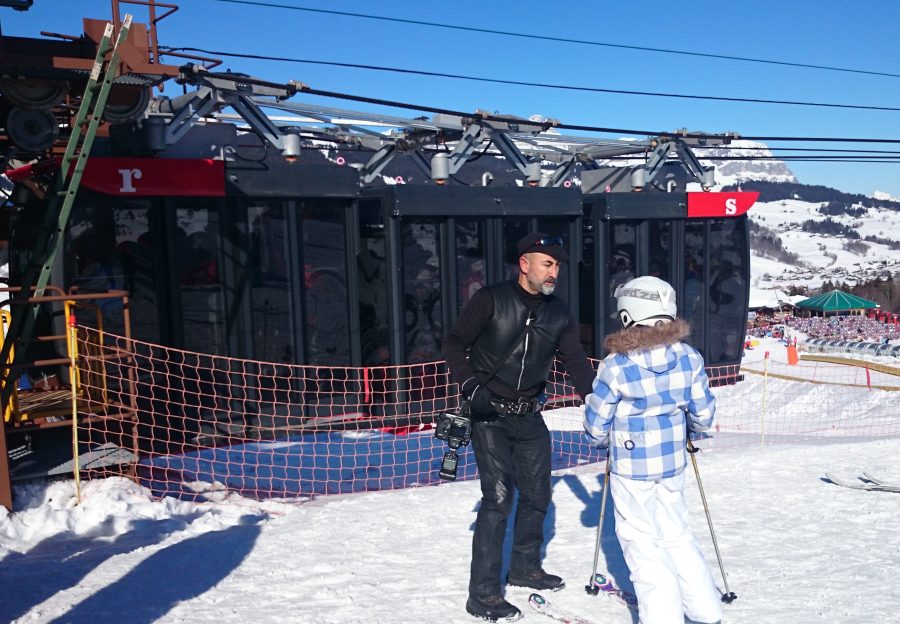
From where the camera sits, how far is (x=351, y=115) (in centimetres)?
1073

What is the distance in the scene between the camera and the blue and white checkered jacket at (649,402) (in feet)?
10.5

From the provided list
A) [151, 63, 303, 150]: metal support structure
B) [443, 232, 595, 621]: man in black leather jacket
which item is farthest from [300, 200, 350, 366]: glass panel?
[443, 232, 595, 621]: man in black leather jacket

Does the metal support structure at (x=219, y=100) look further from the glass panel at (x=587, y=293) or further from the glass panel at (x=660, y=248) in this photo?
the glass panel at (x=660, y=248)

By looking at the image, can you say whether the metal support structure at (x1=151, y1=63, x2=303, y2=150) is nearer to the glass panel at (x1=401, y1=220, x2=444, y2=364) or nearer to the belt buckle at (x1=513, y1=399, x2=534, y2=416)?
the glass panel at (x1=401, y1=220, x2=444, y2=364)

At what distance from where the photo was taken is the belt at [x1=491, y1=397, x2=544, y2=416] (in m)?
3.81

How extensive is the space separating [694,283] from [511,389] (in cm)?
963

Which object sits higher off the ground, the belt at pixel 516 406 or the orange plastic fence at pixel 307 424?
the belt at pixel 516 406

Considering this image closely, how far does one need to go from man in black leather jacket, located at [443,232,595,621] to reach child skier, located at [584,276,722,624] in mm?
610

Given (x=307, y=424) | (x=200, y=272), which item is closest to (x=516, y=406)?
(x=307, y=424)

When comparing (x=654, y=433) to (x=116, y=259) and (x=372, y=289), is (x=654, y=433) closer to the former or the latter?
(x=116, y=259)

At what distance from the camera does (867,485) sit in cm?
584

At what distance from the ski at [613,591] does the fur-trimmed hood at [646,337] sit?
144 cm

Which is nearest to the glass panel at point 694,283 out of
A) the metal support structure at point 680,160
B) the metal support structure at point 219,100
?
the metal support structure at point 680,160

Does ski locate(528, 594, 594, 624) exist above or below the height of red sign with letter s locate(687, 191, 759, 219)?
below
